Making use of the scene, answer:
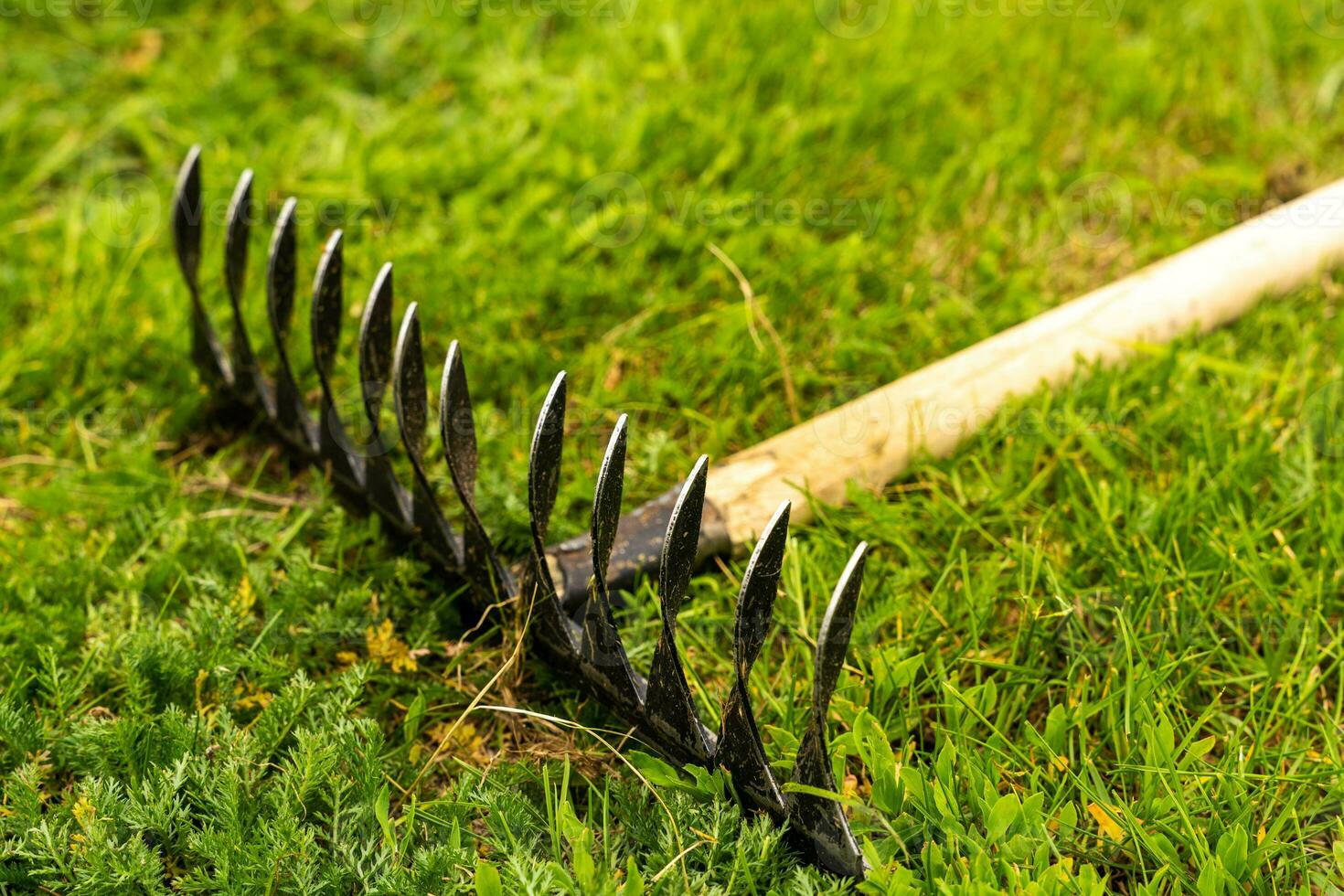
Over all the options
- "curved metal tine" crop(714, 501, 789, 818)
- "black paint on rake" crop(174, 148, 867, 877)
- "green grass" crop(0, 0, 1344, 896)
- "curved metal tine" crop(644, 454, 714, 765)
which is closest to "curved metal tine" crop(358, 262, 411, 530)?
"black paint on rake" crop(174, 148, 867, 877)

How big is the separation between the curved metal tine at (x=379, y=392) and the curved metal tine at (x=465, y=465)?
0.19 m

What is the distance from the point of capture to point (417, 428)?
192 cm

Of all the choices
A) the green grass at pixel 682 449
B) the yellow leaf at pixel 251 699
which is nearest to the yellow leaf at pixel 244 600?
the green grass at pixel 682 449

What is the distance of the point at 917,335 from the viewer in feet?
8.87

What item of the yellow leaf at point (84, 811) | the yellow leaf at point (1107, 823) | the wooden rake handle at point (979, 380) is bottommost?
the yellow leaf at point (1107, 823)

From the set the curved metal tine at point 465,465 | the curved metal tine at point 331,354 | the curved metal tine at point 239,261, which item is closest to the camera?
the curved metal tine at point 465,465

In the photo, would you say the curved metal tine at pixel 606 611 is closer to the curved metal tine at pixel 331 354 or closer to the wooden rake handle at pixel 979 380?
the wooden rake handle at pixel 979 380

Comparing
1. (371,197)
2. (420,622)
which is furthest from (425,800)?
(371,197)

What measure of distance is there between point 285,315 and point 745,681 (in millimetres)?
1223

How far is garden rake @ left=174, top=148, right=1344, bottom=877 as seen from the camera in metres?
Result: 1.54

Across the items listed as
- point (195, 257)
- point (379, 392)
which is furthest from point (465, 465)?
point (195, 257)

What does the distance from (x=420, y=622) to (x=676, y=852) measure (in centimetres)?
69

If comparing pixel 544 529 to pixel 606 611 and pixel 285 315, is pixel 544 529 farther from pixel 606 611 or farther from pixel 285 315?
pixel 285 315

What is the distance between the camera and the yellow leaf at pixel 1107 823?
1.59 meters
